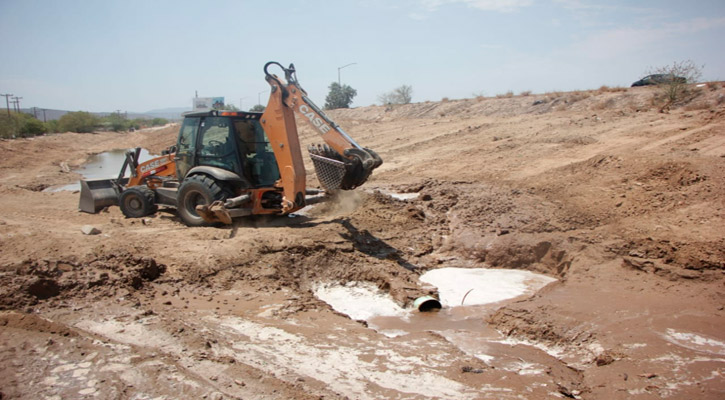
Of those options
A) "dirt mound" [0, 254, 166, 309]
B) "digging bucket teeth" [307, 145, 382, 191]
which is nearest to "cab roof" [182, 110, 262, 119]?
"digging bucket teeth" [307, 145, 382, 191]

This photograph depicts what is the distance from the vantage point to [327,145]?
7.54m

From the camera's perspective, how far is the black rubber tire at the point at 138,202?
9.77 meters

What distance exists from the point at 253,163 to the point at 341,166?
222 centimetres

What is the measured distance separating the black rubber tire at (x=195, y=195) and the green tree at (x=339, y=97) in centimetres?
3172

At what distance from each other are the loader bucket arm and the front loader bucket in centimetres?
514

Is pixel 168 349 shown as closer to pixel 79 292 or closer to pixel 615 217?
pixel 79 292

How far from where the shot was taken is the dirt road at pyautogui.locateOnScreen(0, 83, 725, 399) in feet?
13.4

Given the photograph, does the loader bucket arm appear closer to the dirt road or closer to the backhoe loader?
the backhoe loader

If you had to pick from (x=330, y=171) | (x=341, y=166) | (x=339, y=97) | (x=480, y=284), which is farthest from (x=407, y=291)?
(x=339, y=97)

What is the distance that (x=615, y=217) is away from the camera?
8.38 m

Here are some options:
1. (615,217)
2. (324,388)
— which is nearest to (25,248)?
(324,388)

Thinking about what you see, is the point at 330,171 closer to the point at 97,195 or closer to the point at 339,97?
the point at 97,195

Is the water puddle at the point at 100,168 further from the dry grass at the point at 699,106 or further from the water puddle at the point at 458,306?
the dry grass at the point at 699,106

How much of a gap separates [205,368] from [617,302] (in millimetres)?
4657
